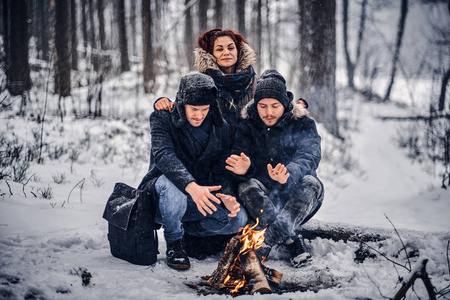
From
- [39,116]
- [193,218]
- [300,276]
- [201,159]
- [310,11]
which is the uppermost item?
[310,11]

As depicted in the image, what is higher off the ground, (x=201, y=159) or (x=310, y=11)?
(x=310, y=11)

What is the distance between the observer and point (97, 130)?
6250 millimetres

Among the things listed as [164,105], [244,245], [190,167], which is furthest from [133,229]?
[164,105]

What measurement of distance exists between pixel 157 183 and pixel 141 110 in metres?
7.25

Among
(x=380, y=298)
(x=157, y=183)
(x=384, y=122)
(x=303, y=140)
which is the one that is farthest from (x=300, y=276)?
(x=384, y=122)

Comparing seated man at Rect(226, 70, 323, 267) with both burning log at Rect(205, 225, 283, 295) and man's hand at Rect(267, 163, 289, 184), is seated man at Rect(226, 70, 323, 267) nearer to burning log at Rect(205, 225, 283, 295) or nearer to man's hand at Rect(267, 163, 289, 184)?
man's hand at Rect(267, 163, 289, 184)

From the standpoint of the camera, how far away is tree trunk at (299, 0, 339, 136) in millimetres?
6617

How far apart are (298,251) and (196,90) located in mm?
1576

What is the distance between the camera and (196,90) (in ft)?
7.81

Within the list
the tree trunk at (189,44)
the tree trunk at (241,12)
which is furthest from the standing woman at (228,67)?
the tree trunk at (241,12)

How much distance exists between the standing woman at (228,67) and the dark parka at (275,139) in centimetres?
22

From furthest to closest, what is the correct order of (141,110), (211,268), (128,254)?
(141,110)
(211,268)
(128,254)

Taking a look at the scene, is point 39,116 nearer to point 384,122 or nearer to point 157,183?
point 157,183

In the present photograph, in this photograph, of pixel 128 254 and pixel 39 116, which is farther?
pixel 39 116
